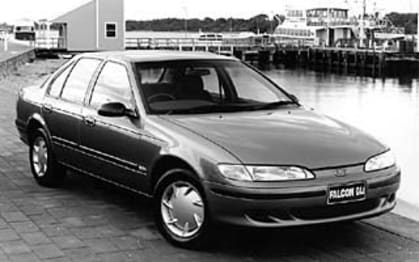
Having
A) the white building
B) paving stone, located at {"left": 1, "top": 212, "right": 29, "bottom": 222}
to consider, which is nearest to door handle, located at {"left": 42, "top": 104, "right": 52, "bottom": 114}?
paving stone, located at {"left": 1, "top": 212, "right": 29, "bottom": 222}

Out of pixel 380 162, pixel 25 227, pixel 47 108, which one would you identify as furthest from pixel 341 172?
pixel 47 108

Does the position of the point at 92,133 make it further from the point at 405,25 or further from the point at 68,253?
the point at 405,25

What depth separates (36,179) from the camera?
7746 millimetres

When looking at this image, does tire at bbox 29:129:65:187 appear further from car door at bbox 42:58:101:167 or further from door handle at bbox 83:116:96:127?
door handle at bbox 83:116:96:127

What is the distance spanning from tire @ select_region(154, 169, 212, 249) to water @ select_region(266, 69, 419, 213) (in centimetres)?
259

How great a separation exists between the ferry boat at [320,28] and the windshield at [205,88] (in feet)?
284

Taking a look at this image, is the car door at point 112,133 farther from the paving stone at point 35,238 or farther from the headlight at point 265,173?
the headlight at point 265,173

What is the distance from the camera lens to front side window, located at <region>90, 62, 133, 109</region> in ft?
20.8

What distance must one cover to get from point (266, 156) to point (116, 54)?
2.28m

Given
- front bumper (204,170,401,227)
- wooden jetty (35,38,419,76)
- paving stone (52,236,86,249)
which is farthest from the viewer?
wooden jetty (35,38,419,76)

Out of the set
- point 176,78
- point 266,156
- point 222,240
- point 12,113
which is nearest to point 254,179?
point 266,156

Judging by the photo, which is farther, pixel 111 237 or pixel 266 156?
pixel 111 237

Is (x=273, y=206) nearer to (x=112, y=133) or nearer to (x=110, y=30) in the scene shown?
(x=112, y=133)

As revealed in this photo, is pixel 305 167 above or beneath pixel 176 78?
beneath
